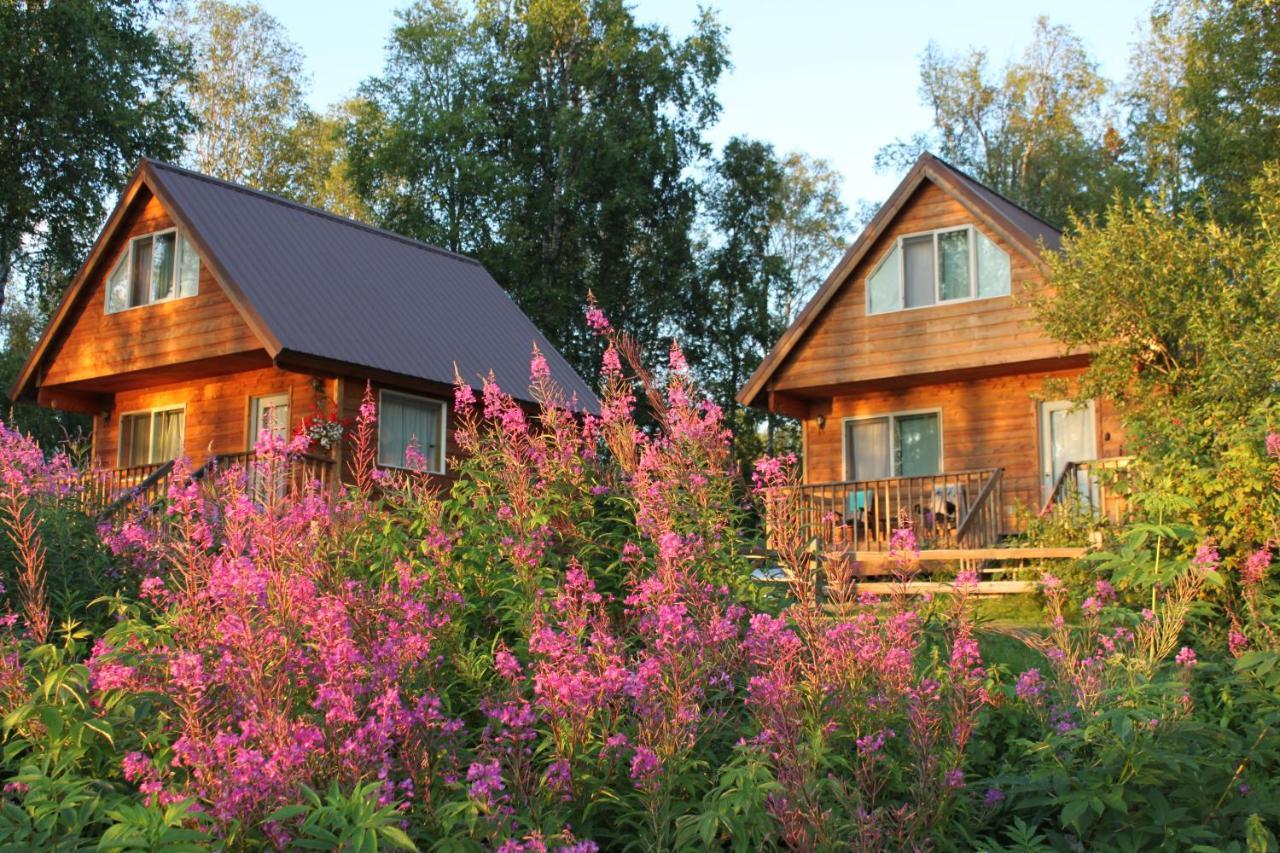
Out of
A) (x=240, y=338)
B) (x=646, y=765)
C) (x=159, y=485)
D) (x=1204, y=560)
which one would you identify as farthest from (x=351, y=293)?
(x=646, y=765)

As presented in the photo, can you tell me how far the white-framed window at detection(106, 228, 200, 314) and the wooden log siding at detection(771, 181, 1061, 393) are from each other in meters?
9.43

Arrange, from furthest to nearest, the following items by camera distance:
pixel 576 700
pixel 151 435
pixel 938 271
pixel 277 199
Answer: pixel 277 199
pixel 151 435
pixel 938 271
pixel 576 700

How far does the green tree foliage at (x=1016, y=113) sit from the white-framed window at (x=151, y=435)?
23896 mm

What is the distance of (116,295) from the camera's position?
21.3 meters

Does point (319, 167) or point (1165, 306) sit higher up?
point (319, 167)

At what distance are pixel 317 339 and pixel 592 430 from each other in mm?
13014

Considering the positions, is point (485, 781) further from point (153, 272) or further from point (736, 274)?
point (736, 274)

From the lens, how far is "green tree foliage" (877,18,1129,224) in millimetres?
38406

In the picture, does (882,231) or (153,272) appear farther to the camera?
(153,272)

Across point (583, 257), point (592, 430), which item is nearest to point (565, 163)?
point (583, 257)

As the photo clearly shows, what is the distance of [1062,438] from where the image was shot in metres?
19.7

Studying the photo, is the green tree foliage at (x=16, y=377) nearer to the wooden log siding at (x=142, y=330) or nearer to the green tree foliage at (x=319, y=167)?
the wooden log siding at (x=142, y=330)

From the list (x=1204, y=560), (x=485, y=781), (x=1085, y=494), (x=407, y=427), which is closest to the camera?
(x=485, y=781)

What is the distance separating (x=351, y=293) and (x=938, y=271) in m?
9.25
